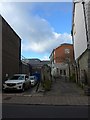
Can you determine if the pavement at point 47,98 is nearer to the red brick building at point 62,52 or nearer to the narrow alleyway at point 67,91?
the narrow alleyway at point 67,91

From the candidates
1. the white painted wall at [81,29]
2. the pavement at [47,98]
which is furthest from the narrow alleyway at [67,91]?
the white painted wall at [81,29]

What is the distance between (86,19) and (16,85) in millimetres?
8478

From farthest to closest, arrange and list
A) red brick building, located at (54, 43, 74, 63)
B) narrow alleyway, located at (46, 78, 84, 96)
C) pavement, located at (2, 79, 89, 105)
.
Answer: red brick building, located at (54, 43, 74, 63) → narrow alleyway, located at (46, 78, 84, 96) → pavement, located at (2, 79, 89, 105)

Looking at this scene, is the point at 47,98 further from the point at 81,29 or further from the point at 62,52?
the point at 62,52

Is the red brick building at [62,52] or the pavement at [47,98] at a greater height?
the red brick building at [62,52]

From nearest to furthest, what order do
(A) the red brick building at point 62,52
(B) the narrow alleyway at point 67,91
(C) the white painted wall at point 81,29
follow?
(B) the narrow alleyway at point 67,91 → (C) the white painted wall at point 81,29 → (A) the red brick building at point 62,52

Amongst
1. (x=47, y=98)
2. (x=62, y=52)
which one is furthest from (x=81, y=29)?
(x=62, y=52)

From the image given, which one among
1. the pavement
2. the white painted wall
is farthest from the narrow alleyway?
the white painted wall

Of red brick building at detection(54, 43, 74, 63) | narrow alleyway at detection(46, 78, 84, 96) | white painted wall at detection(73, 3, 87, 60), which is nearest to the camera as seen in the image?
narrow alleyway at detection(46, 78, 84, 96)

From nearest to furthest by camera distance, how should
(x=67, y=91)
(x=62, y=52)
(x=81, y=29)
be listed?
(x=67, y=91) < (x=81, y=29) < (x=62, y=52)

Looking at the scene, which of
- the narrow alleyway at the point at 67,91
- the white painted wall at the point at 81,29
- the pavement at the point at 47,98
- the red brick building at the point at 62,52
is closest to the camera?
the pavement at the point at 47,98

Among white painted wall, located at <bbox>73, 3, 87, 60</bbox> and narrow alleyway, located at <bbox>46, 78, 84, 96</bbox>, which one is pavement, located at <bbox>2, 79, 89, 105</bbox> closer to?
narrow alleyway, located at <bbox>46, 78, 84, 96</bbox>

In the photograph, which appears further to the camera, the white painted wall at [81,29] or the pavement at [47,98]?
the white painted wall at [81,29]

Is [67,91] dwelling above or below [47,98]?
above
